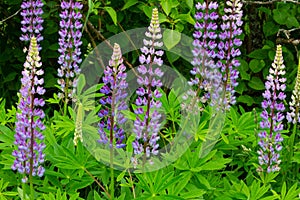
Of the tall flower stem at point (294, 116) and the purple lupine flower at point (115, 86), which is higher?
the purple lupine flower at point (115, 86)

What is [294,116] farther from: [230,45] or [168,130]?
[168,130]

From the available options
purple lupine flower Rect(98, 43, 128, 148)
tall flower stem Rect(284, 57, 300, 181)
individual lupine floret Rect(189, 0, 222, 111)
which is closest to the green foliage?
tall flower stem Rect(284, 57, 300, 181)

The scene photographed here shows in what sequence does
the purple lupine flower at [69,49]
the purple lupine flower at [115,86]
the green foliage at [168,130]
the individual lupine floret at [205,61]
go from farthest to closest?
the purple lupine flower at [69,49] < the individual lupine floret at [205,61] < the green foliage at [168,130] < the purple lupine flower at [115,86]

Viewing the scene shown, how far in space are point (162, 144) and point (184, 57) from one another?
1185 mm

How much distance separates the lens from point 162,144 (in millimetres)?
3672

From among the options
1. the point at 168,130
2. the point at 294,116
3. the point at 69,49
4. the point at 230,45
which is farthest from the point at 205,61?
the point at 69,49

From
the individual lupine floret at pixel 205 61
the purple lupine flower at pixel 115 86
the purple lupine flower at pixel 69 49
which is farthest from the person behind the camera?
the purple lupine flower at pixel 69 49

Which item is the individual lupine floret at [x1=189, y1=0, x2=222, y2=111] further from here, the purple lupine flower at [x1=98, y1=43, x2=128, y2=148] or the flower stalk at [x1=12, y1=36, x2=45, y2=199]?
the flower stalk at [x1=12, y1=36, x2=45, y2=199]

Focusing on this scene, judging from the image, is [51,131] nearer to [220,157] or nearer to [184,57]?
[220,157]

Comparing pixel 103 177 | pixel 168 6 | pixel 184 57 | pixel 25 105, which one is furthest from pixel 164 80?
pixel 25 105

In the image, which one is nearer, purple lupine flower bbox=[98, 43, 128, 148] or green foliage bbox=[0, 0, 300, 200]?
purple lupine flower bbox=[98, 43, 128, 148]

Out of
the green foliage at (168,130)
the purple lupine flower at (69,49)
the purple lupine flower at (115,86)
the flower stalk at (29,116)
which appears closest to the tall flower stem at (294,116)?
the green foliage at (168,130)

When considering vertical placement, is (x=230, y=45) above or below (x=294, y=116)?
above

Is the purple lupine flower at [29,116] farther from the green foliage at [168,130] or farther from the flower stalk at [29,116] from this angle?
the green foliage at [168,130]
